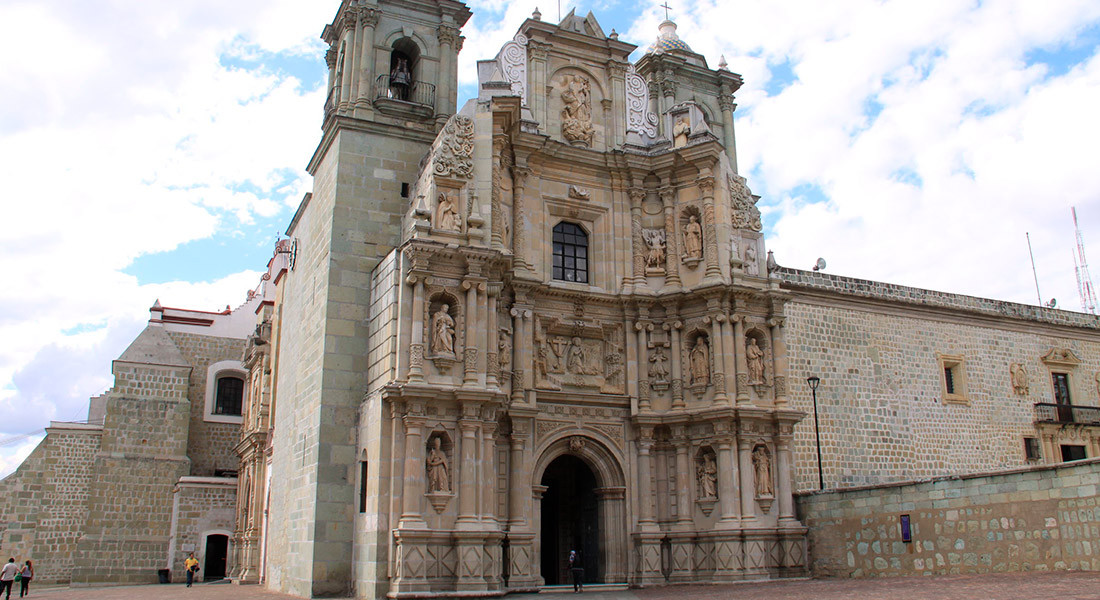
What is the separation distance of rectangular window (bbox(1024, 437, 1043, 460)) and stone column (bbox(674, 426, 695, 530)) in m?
14.3

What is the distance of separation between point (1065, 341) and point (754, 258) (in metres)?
16.1

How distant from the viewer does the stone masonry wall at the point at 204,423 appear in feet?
114

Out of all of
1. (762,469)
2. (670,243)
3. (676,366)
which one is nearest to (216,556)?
(676,366)

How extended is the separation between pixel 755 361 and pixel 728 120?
995cm

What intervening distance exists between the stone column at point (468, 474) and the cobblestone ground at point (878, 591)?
5.68 feet

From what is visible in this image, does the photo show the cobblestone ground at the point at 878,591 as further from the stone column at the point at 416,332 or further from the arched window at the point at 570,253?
the arched window at the point at 570,253

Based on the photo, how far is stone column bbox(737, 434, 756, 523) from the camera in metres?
19.8

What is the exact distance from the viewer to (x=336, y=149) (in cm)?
2084

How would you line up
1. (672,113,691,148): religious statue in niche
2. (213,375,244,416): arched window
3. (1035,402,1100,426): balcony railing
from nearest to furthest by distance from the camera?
(672,113,691,148): religious statue in niche → (1035,402,1100,426): balcony railing → (213,375,244,416): arched window

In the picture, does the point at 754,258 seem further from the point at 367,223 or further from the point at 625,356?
the point at 367,223

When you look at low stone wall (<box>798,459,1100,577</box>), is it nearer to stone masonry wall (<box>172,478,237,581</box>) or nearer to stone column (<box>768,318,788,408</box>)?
stone column (<box>768,318,788,408</box>)

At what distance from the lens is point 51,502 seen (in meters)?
30.9

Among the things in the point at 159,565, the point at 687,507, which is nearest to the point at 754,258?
the point at 687,507

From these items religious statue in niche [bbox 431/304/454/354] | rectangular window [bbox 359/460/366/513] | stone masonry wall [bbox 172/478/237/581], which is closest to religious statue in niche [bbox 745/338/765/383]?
religious statue in niche [bbox 431/304/454/354]
